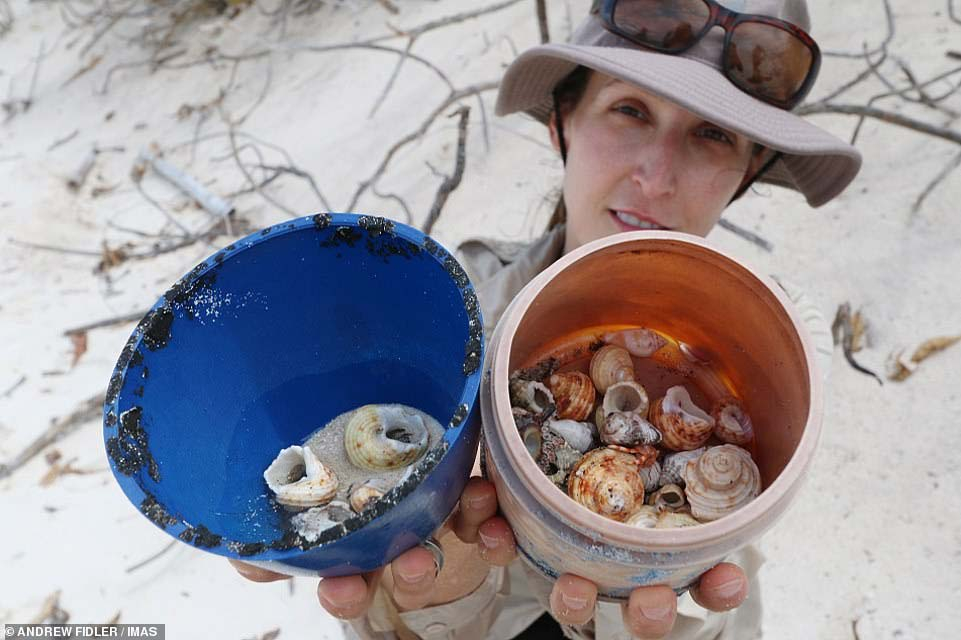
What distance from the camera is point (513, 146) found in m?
2.84

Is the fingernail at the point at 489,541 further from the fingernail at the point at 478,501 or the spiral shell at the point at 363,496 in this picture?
the spiral shell at the point at 363,496

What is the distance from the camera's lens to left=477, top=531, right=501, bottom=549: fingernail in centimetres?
92

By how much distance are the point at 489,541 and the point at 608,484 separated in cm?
23

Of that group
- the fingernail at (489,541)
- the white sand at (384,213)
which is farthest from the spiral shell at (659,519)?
the white sand at (384,213)

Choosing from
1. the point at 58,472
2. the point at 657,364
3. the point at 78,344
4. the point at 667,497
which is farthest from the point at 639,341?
the point at 78,344

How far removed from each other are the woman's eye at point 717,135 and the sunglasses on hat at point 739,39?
11 cm

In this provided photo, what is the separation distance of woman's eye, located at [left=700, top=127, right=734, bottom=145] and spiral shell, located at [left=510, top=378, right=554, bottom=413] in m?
0.77

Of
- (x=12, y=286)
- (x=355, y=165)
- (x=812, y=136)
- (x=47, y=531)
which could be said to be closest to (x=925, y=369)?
(x=812, y=136)

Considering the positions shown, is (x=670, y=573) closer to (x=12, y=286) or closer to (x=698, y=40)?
(x=698, y=40)

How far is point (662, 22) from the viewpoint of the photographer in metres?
1.41

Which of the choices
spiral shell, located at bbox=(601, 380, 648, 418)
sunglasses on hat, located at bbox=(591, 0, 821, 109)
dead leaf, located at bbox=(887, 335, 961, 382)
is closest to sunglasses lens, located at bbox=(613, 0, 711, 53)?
sunglasses on hat, located at bbox=(591, 0, 821, 109)

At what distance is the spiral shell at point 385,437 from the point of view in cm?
107

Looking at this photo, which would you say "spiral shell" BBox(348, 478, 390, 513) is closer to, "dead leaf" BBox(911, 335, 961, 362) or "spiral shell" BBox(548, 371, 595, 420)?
"spiral shell" BBox(548, 371, 595, 420)

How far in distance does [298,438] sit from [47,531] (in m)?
1.33
